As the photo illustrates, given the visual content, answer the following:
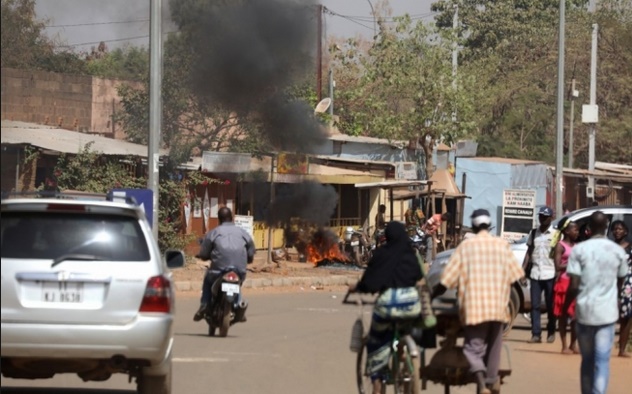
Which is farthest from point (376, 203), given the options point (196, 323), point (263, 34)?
point (196, 323)

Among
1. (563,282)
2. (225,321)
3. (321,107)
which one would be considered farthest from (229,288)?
(321,107)

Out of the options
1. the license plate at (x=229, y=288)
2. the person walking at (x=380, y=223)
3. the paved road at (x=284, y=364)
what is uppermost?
the person walking at (x=380, y=223)

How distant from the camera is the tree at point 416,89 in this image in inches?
1544

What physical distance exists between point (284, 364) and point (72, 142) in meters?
16.8

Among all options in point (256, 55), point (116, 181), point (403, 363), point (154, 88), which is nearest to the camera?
point (403, 363)

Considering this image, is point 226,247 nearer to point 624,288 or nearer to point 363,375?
point 624,288

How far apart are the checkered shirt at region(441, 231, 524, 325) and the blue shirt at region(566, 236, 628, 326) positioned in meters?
0.64

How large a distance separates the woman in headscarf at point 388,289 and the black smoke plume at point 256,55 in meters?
15.4

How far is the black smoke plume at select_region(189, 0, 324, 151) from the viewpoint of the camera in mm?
24172

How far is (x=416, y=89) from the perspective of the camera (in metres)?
40.0

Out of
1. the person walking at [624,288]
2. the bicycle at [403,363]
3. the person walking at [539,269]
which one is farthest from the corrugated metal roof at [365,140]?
the bicycle at [403,363]

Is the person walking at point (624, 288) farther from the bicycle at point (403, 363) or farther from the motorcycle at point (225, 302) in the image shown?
the bicycle at point (403, 363)

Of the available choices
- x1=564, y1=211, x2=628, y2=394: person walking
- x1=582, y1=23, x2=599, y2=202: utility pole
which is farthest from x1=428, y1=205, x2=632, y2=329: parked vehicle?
x1=582, y1=23, x2=599, y2=202: utility pole

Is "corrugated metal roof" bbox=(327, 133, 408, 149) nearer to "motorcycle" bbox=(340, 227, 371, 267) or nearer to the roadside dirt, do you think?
"motorcycle" bbox=(340, 227, 371, 267)
